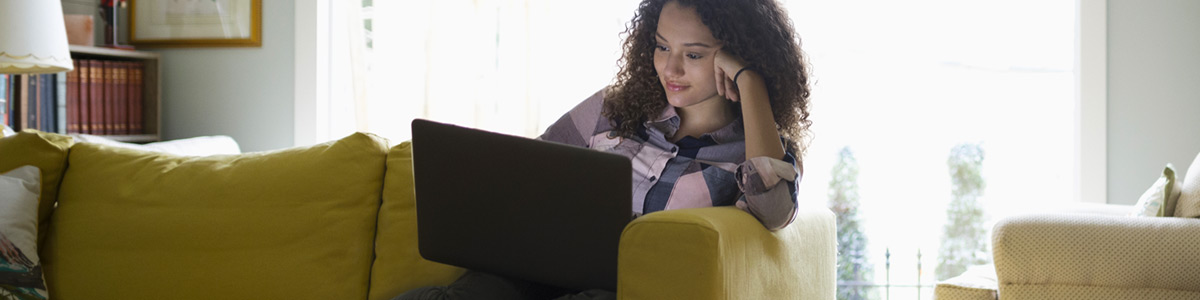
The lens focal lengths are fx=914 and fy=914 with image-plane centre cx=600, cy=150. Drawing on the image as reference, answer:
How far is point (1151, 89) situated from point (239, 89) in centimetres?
300

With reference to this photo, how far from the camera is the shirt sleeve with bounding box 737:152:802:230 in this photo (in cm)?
147

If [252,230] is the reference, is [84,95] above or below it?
above

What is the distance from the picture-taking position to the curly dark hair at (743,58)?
1.62 metres

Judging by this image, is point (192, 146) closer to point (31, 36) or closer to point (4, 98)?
point (31, 36)

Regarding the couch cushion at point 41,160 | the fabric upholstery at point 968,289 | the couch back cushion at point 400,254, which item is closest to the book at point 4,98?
the couch cushion at point 41,160

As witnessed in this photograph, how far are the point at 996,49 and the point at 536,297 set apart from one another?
2143mm

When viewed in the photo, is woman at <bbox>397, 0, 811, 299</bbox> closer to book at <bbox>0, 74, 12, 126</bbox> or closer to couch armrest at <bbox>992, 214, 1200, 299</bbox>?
couch armrest at <bbox>992, 214, 1200, 299</bbox>

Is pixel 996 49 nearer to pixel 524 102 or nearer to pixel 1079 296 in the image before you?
pixel 1079 296

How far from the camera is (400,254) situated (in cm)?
170

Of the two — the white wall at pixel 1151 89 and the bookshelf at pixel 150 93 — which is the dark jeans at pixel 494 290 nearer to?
the white wall at pixel 1151 89

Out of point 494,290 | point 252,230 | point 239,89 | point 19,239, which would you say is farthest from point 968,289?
point 239,89

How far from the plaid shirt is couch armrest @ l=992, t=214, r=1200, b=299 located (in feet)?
1.90

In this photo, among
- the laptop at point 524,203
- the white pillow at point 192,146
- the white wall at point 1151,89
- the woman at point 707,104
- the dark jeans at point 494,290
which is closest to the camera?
the laptop at point 524,203

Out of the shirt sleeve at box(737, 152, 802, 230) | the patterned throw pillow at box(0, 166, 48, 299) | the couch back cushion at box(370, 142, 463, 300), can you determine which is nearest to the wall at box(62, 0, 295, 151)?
the patterned throw pillow at box(0, 166, 48, 299)
